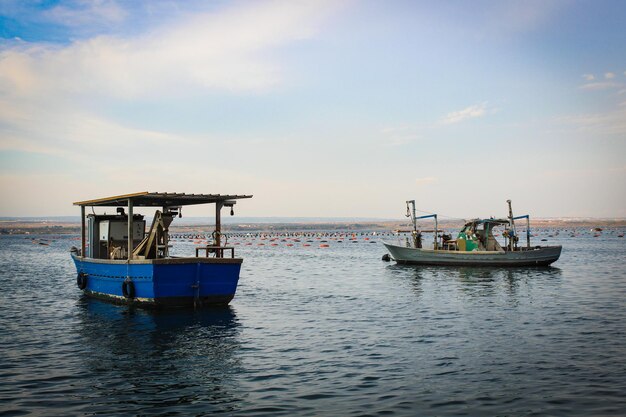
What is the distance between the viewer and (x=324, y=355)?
16562 mm

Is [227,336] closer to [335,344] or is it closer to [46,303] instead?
[335,344]

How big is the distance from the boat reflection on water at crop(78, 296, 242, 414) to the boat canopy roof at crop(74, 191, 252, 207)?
504 cm

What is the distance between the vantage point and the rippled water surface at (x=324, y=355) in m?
12.1

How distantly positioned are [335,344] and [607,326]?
1100cm

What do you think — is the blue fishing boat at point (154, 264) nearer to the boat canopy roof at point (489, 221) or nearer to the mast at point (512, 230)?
the boat canopy roof at point (489, 221)

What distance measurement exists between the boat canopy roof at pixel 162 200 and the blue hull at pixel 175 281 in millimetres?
2828

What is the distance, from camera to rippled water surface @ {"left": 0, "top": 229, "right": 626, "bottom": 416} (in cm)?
1215

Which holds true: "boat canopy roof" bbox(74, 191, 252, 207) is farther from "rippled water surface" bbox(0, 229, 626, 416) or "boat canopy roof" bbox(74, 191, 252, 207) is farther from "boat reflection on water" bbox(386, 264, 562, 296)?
"boat reflection on water" bbox(386, 264, 562, 296)

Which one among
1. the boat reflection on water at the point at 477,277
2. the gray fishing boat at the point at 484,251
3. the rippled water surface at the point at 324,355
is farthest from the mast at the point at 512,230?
the rippled water surface at the point at 324,355

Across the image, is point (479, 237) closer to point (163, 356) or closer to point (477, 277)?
point (477, 277)

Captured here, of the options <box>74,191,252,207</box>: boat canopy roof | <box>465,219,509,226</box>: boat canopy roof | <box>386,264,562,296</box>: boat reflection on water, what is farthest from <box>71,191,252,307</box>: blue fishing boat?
<box>465,219,509,226</box>: boat canopy roof

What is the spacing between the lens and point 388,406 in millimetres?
11781

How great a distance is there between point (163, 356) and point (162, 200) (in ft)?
38.0

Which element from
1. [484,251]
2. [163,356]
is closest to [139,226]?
[163,356]
